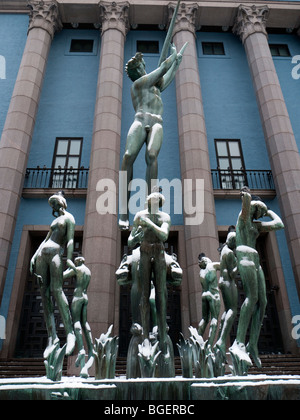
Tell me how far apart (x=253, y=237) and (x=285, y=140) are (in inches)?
396

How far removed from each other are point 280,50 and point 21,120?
1501 cm

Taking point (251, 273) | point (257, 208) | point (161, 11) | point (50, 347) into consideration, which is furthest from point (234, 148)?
point (50, 347)

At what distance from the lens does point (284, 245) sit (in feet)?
44.2

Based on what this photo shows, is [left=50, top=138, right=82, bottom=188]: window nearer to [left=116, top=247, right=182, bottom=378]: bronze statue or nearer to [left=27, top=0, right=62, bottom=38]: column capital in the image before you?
[left=27, top=0, right=62, bottom=38]: column capital

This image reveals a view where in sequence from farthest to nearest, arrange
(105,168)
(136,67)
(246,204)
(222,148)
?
1. (222,148)
2. (105,168)
3. (136,67)
4. (246,204)

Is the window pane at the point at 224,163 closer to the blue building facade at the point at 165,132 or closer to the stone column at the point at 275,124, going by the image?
the blue building facade at the point at 165,132

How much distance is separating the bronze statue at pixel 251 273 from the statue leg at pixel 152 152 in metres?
1.57

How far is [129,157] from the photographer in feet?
19.0

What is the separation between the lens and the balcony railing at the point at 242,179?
14.6 metres

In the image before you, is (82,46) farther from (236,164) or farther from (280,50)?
(280,50)

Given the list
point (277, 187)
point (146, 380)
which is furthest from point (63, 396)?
point (277, 187)

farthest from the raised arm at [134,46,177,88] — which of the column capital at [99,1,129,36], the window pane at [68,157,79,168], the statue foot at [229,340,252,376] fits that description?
the column capital at [99,1,129,36]

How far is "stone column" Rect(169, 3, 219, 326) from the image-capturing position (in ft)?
36.9
